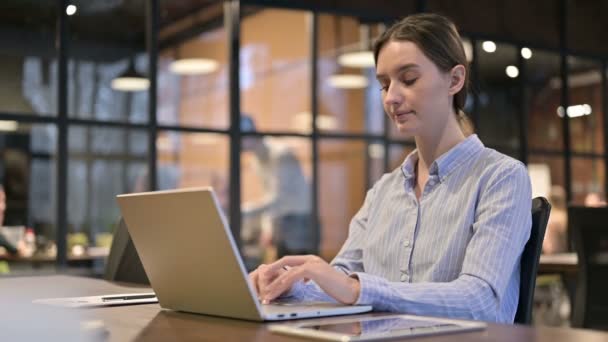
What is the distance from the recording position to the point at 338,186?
780 cm

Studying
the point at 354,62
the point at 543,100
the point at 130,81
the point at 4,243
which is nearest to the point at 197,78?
the point at 130,81

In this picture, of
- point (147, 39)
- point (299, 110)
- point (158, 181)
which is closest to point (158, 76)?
point (147, 39)

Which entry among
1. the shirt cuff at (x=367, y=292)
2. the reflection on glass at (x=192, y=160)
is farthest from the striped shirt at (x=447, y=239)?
the reflection on glass at (x=192, y=160)

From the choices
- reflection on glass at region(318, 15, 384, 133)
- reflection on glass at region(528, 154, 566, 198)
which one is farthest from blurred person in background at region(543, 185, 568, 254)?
reflection on glass at region(318, 15, 384, 133)

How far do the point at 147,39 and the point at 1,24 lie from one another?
1.11m

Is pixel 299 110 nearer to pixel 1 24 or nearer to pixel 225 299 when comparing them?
pixel 1 24

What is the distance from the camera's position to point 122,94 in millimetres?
6672

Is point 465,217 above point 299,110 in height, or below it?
below

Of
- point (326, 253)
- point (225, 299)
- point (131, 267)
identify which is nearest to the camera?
point (225, 299)

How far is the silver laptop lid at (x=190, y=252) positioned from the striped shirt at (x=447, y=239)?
26 centimetres

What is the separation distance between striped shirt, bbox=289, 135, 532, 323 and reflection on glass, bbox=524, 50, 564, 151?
24.2 feet

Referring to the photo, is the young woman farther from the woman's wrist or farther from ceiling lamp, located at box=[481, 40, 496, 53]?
ceiling lamp, located at box=[481, 40, 496, 53]

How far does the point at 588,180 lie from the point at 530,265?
8417 millimetres

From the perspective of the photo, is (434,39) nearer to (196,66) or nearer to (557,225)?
(196,66)
